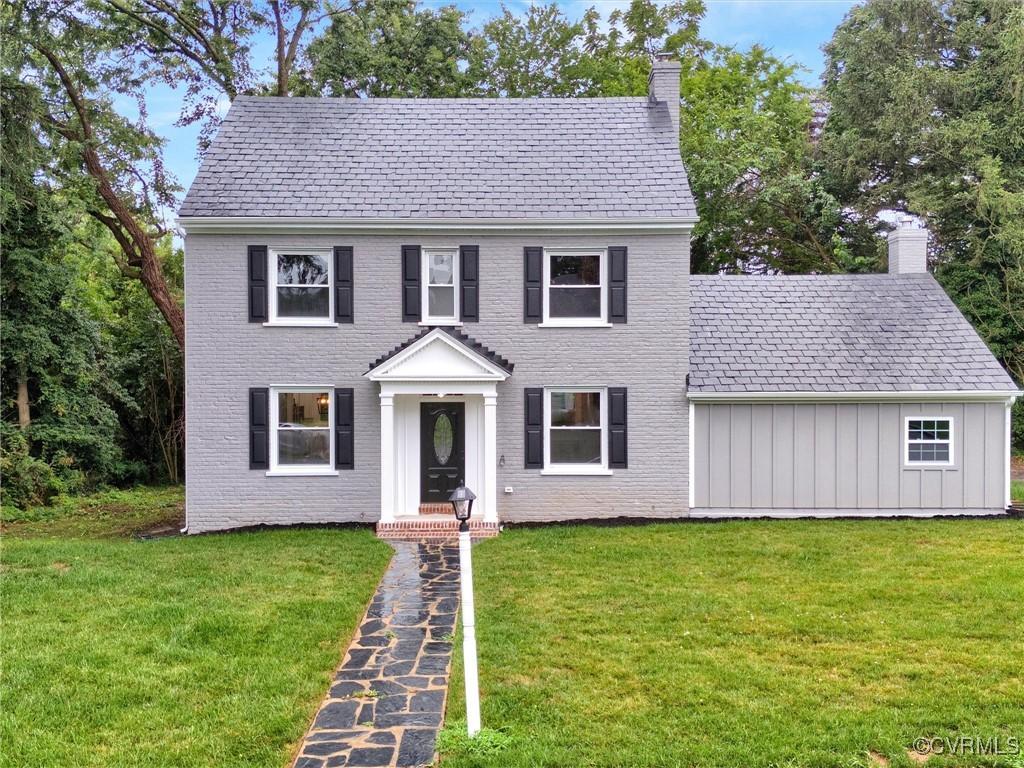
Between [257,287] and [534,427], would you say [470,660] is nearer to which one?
[534,427]

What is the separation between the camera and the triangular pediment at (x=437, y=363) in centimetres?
1262

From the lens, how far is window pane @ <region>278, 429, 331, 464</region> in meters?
13.4

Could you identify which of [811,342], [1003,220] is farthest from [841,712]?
[1003,220]

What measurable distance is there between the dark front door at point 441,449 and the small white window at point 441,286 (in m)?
1.68

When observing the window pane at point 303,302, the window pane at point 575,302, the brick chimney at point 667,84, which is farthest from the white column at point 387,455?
the brick chimney at point 667,84

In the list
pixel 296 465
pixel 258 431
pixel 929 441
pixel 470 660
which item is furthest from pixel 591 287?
pixel 470 660

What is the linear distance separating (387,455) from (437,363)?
190 cm

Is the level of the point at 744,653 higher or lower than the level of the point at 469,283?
lower

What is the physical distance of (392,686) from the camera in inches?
237

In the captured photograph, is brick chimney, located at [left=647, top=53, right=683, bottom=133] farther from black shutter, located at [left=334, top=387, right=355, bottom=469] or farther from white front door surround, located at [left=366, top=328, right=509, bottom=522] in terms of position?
black shutter, located at [left=334, top=387, right=355, bottom=469]

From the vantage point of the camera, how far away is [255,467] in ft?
43.2

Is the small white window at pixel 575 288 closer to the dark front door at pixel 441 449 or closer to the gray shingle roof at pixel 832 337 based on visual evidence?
the gray shingle roof at pixel 832 337

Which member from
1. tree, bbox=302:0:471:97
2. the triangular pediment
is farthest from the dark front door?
tree, bbox=302:0:471:97

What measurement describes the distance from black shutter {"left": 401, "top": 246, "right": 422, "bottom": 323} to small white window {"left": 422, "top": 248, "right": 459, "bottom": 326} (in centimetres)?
17
